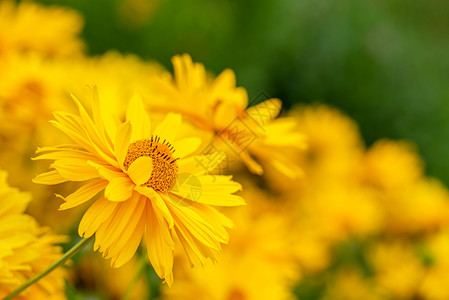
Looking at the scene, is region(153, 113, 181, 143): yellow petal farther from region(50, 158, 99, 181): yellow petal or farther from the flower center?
region(50, 158, 99, 181): yellow petal

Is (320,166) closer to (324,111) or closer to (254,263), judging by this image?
(324,111)

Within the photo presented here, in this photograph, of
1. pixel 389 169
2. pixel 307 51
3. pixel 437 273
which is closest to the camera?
pixel 437 273

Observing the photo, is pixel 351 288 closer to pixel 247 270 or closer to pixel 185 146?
pixel 247 270

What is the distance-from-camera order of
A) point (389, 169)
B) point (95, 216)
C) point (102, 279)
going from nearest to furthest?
point (95, 216) → point (102, 279) → point (389, 169)

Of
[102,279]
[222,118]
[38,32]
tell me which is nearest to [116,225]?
[222,118]

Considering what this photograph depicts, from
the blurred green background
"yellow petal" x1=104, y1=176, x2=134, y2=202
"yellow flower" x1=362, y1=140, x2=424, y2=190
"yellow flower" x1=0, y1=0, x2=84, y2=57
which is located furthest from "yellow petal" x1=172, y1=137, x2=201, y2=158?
the blurred green background

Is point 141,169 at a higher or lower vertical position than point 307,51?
higher

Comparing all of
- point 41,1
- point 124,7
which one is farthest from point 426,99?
point 41,1

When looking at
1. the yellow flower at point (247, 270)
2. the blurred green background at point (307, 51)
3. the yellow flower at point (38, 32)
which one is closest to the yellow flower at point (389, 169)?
the blurred green background at point (307, 51)
